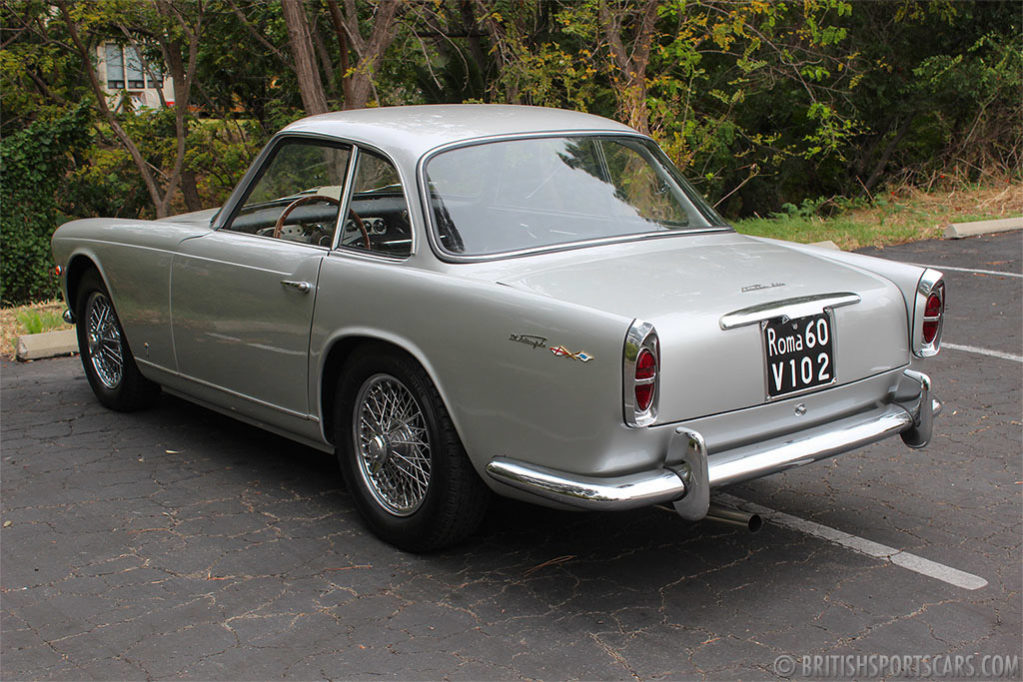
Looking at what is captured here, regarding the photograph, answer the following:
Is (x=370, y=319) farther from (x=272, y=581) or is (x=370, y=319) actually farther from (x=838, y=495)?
(x=838, y=495)

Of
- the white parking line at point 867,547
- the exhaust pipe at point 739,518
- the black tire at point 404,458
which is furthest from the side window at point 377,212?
the white parking line at point 867,547

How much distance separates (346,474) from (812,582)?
6.21 feet

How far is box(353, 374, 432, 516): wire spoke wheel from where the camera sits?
4.10m

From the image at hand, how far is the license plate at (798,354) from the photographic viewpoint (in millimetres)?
3660

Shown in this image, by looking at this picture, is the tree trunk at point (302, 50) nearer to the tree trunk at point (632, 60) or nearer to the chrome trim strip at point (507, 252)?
the tree trunk at point (632, 60)

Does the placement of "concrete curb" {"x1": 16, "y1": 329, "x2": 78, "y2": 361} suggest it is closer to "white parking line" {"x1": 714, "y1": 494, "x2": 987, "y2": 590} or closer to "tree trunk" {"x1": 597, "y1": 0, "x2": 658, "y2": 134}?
"white parking line" {"x1": 714, "y1": 494, "x2": 987, "y2": 590}

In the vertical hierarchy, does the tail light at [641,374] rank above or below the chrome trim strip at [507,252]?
below

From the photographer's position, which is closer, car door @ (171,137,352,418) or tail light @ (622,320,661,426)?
tail light @ (622,320,661,426)

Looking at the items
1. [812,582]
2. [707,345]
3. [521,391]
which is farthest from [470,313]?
[812,582]

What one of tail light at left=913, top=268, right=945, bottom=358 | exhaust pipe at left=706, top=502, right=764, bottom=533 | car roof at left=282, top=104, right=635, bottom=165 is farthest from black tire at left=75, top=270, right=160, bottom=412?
tail light at left=913, top=268, right=945, bottom=358

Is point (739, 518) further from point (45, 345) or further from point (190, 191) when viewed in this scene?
point (190, 191)

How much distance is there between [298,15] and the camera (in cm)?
1082

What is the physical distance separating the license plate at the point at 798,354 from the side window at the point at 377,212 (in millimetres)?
1424

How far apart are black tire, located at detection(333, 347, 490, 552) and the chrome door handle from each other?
1.24ft
